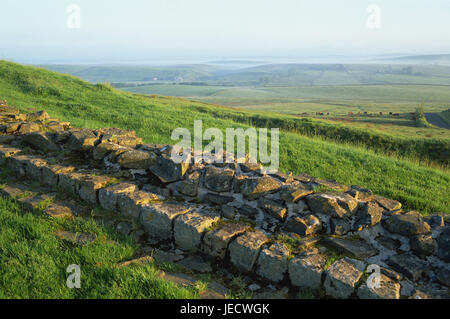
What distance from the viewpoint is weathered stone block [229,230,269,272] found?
3.87 m

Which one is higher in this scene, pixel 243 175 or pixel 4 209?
pixel 243 175

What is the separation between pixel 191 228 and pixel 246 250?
0.90 m

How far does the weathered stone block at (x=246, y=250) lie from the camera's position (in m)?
3.87

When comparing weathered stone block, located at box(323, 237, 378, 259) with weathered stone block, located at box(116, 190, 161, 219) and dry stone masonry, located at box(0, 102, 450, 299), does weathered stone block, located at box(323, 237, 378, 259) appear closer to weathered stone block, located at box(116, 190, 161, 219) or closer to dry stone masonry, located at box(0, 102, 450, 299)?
dry stone masonry, located at box(0, 102, 450, 299)

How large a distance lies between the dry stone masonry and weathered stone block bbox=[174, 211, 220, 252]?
16mm

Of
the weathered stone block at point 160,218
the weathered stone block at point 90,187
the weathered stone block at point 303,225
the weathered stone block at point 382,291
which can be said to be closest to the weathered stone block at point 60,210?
the weathered stone block at point 90,187

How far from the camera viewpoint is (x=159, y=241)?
4.60 metres

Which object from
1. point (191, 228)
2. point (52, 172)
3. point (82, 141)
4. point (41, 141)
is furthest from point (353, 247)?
point (41, 141)

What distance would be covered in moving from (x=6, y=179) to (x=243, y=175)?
5.12 meters

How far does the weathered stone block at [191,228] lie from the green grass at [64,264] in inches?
26.4

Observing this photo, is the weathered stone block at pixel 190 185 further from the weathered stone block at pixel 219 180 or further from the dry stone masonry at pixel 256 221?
the weathered stone block at pixel 219 180
